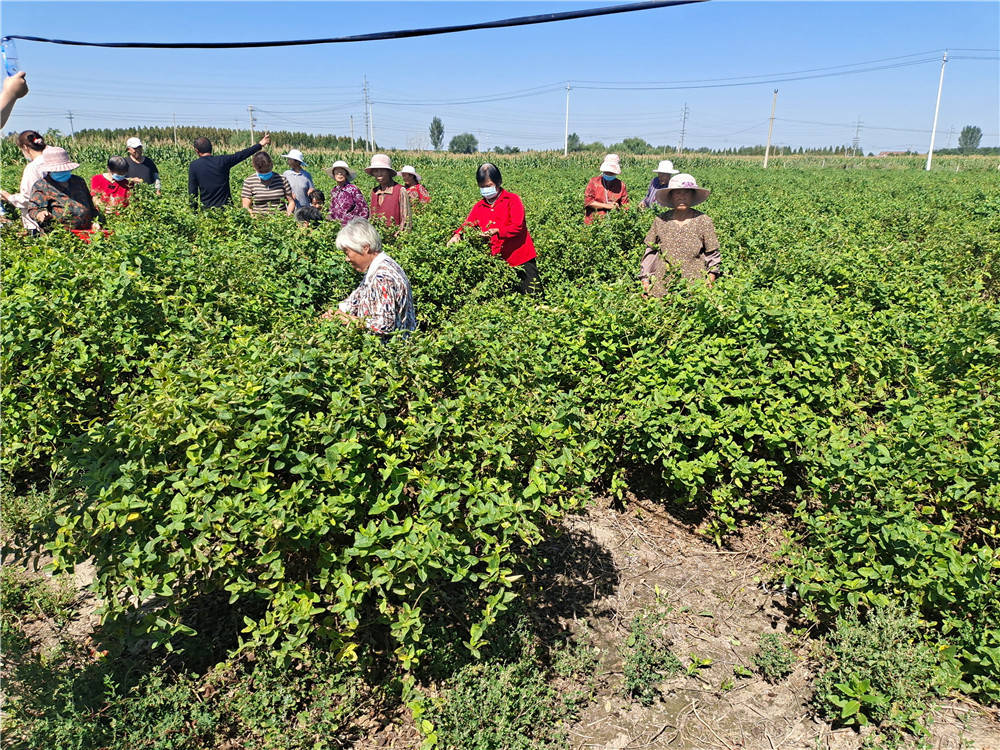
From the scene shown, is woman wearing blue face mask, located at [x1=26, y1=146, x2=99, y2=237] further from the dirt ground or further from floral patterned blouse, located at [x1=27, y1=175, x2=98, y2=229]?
the dirt ground

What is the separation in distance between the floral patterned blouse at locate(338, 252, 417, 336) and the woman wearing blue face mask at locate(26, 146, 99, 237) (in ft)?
11.5

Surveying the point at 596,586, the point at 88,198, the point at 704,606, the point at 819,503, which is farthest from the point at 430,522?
the point at 88,198

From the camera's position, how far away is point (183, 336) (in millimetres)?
3340

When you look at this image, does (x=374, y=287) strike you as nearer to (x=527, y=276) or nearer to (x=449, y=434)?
(x=449, y=434)

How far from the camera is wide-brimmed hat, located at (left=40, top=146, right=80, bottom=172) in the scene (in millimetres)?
5836

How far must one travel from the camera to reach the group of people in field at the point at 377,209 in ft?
12.5

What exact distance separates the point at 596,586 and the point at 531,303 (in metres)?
1.90

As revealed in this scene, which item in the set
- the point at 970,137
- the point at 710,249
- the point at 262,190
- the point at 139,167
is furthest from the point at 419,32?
the point at 970,137

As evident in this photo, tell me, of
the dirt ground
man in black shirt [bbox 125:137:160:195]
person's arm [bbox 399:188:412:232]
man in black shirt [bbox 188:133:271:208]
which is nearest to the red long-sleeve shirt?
person's arm [bbox 399:188:412:232]

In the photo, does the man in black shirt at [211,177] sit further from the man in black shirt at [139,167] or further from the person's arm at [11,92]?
the person's arm at [11,92]

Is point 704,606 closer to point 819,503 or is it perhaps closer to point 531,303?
point 819,503

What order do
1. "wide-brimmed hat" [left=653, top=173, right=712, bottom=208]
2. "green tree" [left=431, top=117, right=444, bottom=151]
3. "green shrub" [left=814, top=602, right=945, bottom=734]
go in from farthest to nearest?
"green tree" [left=431, top=117, right=444, bottom=151] < "wide-brimmed hat" [left=653, top=173, right=712, bottom=208] < "green shrub" [left=814, top=602, right=945, bottom=734]

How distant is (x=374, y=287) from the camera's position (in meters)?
3.74

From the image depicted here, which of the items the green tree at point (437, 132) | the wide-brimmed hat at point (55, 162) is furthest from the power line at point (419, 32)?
the green tree at point (437, 132)
